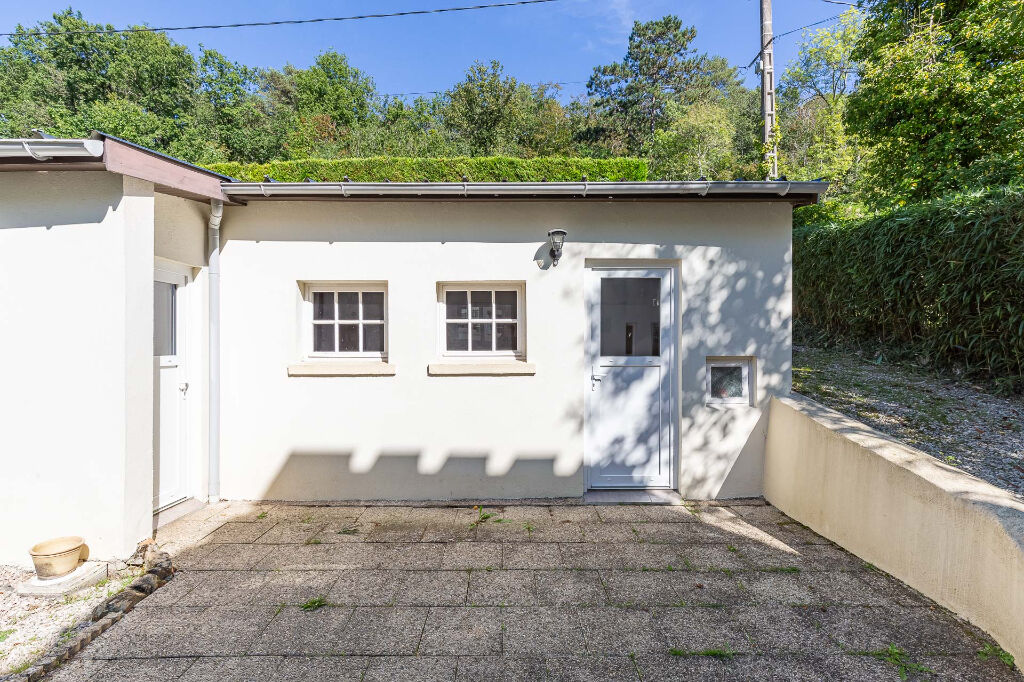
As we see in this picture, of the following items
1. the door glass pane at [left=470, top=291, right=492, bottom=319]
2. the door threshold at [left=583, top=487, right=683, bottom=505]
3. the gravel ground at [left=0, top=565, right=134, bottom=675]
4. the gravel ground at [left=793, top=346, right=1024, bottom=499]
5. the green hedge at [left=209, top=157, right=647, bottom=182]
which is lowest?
the gravel ground at [left=0, top=565, right=134, bottom=675]

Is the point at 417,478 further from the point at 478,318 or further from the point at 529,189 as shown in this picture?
the point at 529,189

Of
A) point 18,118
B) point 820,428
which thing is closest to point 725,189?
point 820,428

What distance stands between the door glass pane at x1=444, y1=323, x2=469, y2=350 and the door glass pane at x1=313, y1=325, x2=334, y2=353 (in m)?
1.19

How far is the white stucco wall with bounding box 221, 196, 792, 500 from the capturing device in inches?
179

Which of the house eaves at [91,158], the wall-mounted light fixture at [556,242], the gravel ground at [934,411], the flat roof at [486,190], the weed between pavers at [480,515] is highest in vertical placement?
the flat roof at [486,190]

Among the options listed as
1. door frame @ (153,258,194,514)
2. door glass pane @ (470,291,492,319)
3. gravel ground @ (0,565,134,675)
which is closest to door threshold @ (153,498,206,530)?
door frame @ (153,258,194,514)

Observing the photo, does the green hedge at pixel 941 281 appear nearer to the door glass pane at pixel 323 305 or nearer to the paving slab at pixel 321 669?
the paving slab at pixel 321 669

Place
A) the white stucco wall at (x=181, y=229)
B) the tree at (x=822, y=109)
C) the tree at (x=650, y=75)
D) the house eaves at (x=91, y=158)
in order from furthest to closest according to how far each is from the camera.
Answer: the tree at (x=650, y=75)
the tree at (x=822, y=109)
the white stucco wall at (x=181, y=229)
the house eaves at (x=91, y=158)

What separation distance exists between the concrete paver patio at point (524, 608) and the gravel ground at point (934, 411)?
1.32 m

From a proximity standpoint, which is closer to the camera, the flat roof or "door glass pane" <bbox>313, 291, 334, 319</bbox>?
the flat roof

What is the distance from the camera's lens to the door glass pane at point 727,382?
4648 millimetres

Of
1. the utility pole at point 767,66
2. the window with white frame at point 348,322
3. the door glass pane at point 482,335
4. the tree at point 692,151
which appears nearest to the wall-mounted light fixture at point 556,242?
the door glass pane at point 482,335

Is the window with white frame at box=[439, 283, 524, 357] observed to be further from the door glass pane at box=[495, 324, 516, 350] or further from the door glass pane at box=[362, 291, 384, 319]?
the door glass pane at box=[362, 291, 384, 319]

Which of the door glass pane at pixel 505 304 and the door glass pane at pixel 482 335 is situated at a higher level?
the door glass pane at pixel 505 304
